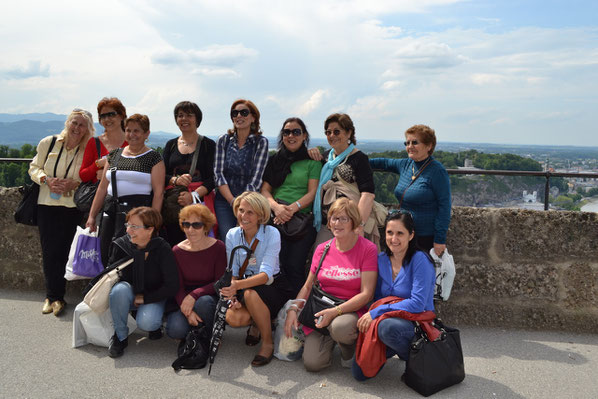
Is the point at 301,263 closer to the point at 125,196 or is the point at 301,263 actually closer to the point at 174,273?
the point at 174,273

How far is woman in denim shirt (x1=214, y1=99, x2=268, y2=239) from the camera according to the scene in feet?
14.7

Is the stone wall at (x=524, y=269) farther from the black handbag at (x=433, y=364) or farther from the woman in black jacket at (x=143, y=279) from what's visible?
the woman in black jacket at (x=143, y=279)

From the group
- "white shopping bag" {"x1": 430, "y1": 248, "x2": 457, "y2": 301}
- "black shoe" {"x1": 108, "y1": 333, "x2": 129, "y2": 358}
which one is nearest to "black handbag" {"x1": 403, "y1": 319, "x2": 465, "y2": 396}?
"white shopping bag" {"x1": 430, "y1": 248, "x2": 457, "y2": 301}

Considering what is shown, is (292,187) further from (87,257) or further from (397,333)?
(87,257)

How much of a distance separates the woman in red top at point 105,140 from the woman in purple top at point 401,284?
2.95 m

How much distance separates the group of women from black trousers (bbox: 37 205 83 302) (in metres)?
0.01

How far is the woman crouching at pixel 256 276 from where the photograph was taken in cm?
373

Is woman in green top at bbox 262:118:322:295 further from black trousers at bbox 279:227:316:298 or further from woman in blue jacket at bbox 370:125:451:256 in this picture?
woman in blue jacket at bbox 370:125:451:256

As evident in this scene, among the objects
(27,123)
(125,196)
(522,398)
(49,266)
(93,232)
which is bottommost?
(522,398)

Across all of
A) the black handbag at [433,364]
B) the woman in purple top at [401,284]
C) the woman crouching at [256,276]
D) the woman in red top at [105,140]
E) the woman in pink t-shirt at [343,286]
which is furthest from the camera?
the woman in red top at [105,140]

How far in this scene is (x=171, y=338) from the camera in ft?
13.6

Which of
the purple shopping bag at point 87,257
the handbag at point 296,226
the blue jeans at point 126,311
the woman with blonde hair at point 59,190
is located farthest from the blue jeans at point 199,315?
the woman with blonde hair at point 59,190

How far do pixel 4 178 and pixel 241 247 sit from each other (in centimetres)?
412

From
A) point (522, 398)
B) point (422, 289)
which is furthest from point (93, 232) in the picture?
point (522, 398)
